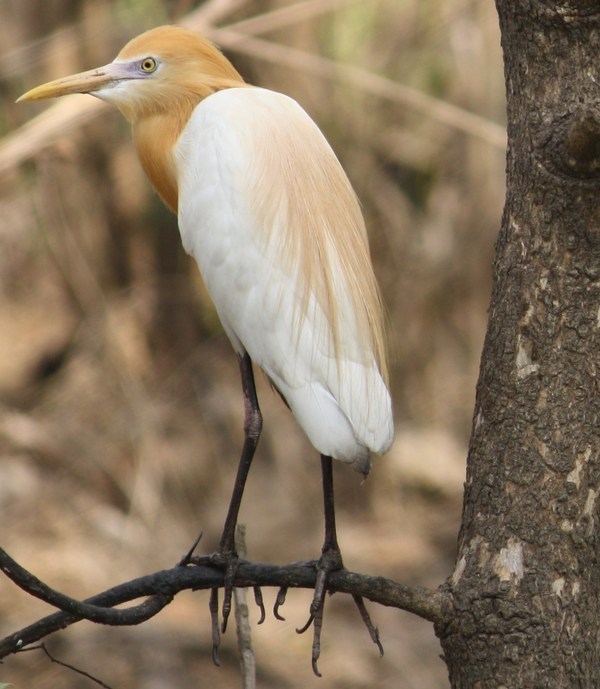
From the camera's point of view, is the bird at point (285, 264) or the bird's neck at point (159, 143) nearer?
the bird at point (285, 264)

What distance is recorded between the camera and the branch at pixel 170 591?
4.94 feet

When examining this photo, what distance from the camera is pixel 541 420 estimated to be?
58.6 inches

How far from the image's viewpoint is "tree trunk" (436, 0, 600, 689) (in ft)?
4.75

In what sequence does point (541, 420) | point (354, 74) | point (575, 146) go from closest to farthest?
point (575, 146), point (541, 420), point (354, 74)

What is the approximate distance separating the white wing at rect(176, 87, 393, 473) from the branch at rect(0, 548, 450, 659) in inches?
11.2

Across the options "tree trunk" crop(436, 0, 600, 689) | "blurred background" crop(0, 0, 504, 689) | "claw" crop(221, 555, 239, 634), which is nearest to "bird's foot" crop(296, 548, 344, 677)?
"claw" crop(221, 555, 239, 634)

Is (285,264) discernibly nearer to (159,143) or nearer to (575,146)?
(159,143)

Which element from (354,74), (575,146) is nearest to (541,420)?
(575,146)

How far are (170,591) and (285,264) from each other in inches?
24.0

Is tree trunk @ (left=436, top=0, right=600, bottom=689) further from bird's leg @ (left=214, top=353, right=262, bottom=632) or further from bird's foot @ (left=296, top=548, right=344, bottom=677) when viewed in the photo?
bird's leg @ (left=214, top=353, right=262, bottom=632)

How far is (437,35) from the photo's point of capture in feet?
16.9

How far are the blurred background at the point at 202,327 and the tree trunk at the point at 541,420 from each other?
128 inches

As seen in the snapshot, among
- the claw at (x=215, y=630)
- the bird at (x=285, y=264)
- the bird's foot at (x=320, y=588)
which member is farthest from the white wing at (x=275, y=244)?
the claw at (x=215, y=630)

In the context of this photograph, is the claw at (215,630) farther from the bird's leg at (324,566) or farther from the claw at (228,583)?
the bird's leg at (324,566)
